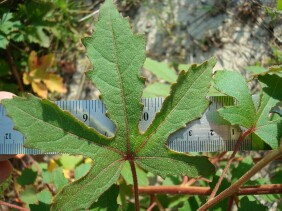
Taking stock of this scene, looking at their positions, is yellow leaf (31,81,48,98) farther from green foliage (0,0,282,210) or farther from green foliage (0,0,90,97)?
green foliage (0,0,282,210)

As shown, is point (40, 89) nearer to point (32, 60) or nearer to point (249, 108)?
point (32, 60)

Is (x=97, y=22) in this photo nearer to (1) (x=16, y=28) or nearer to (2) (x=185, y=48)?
(1) (x=16, y=28)

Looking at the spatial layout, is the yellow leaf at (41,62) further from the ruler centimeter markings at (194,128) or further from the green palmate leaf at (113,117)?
the green palmate leaf at (113,117)

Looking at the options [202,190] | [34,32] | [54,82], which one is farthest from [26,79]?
[202,190]

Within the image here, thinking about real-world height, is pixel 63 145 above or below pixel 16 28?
Result: below

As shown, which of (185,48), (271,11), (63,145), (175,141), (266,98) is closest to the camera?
(63,145)

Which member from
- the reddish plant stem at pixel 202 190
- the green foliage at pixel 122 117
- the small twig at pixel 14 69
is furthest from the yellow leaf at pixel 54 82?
the green foliage at pixel 122 117

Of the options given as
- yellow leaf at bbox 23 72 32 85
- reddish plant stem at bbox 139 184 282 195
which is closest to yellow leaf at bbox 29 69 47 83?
yellow leaf at bbox 23 72 32 85

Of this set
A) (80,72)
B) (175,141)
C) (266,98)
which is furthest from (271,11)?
→ (80,72)
